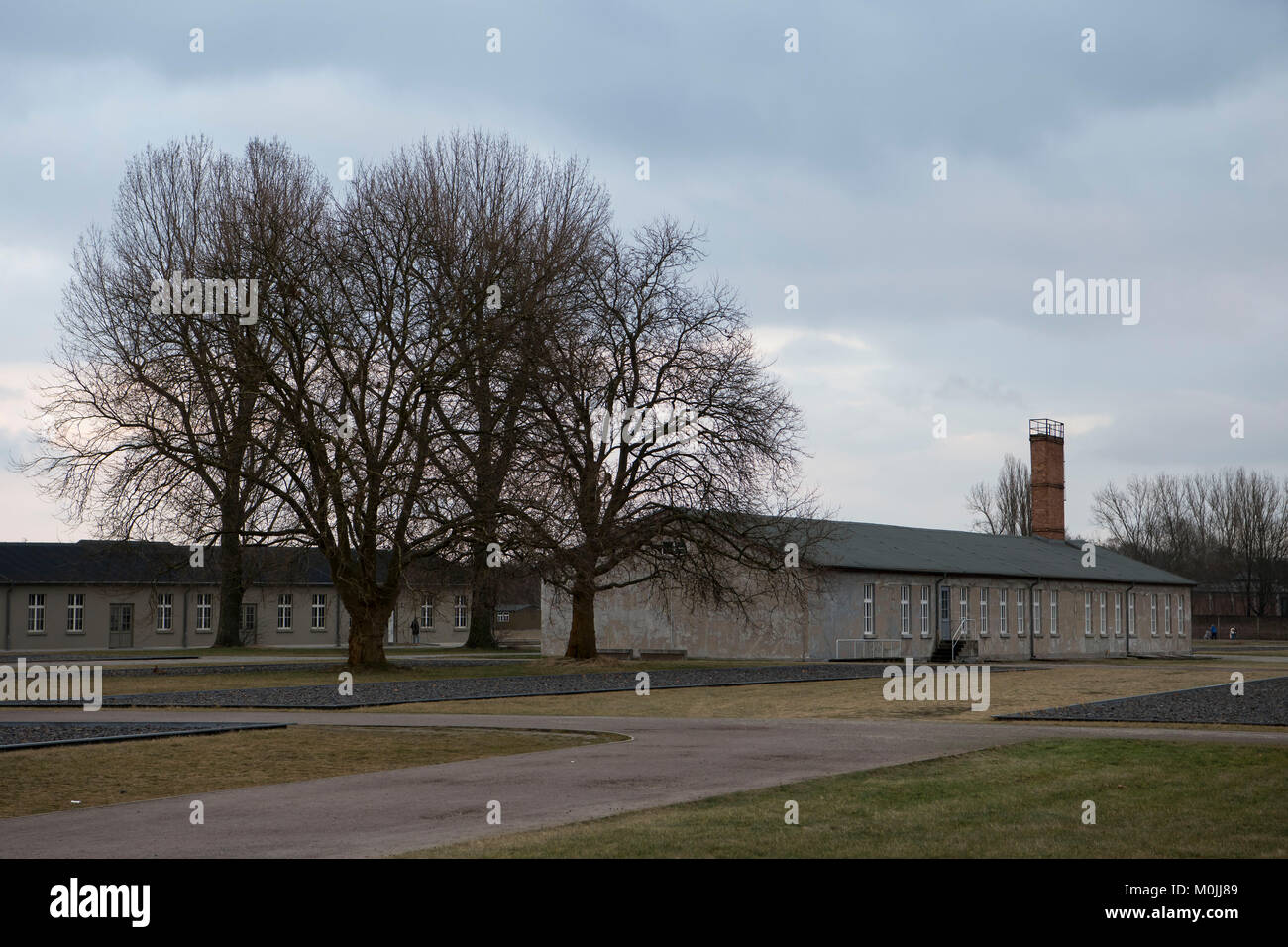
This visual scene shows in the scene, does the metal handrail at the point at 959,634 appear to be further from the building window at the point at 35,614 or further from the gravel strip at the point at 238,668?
the building window at the point at 35,614

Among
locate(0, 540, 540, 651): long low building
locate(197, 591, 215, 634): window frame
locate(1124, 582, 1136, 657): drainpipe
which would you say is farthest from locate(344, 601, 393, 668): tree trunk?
locate(1124, 582, 1136, 657): drainpipe

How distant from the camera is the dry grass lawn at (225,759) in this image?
12641 mm

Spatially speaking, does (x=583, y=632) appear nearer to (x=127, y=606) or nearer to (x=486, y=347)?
(x=486, y=347)

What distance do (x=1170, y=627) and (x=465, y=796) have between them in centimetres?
6291

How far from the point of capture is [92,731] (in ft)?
61.0

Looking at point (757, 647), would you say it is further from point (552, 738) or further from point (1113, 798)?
point (1113, 798)

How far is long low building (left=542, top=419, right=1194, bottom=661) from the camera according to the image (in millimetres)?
47312

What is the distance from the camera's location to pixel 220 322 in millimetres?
34000

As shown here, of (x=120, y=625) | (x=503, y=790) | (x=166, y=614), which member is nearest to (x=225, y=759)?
(x=503, y=790)

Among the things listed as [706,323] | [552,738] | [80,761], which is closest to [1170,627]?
[706,323]

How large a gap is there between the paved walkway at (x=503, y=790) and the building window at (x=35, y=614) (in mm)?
49665

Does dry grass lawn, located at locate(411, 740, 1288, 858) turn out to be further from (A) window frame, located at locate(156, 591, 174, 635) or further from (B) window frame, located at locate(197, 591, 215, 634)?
(B) window frame, located at locate(197, 591, 215, 634)

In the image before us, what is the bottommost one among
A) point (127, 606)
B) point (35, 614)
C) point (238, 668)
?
point (238, 668)

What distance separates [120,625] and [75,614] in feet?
7.45
